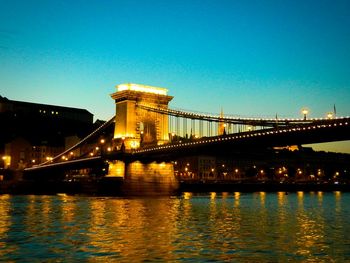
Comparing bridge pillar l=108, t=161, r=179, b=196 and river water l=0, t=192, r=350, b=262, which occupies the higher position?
bridge pillar l=108, t=161, r=179, b=196

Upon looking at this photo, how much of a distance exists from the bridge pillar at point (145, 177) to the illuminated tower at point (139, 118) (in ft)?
11.1

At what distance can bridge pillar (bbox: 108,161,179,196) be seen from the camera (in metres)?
67.8

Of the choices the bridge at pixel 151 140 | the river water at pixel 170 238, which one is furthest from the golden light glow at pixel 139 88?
the river water at pixel 170 238

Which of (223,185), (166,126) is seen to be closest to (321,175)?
(223,185)

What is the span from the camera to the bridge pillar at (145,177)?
6775cm

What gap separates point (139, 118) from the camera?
7344cm

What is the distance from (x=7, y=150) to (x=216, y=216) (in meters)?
92.4

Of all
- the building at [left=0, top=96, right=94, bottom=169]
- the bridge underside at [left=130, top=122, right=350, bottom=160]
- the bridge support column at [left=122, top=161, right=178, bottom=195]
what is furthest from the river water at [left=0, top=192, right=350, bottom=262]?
the building at [left=0, top=96, right=94, bottom=169]

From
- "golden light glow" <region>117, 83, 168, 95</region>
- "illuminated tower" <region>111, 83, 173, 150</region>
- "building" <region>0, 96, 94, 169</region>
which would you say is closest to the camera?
"illuminated tower" <region>111, 83, 173, 150</region>

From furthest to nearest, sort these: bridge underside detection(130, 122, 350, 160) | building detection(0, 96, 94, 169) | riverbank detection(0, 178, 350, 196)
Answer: building detection(0, 96, 94, 169)
riverbank detection(0, 178, 350, 196)
bridge underside detection(130, 122, 350, 160)

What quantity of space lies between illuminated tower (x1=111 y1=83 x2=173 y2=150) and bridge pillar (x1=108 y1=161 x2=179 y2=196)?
3381mm

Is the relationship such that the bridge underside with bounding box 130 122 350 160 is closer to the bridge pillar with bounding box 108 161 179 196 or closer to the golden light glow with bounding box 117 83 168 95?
the bridge pillar with bounding box 108 161 179 196

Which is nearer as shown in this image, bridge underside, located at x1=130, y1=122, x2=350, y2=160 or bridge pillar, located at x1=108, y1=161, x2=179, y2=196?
bridge underside, located at x1=130, y1=122, x2=350, y2=160

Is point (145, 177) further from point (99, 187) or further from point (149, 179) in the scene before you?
point (99, 187)
